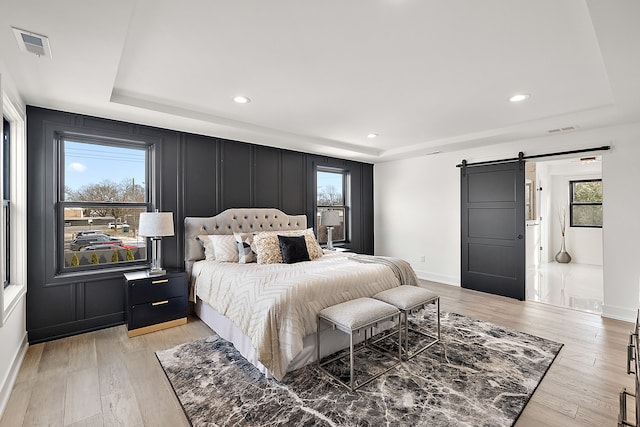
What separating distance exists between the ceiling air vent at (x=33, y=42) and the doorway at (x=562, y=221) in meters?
7.17

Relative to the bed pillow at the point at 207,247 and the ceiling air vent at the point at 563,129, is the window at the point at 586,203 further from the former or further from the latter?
the bed pillow at the point at 207,247

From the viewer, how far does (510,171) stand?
456 cm

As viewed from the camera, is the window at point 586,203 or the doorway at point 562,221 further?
the window at point 586,203

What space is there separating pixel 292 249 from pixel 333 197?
8.20 ft

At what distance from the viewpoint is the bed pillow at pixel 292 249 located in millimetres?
3618

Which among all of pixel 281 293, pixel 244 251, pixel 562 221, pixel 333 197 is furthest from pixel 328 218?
pixel 562 221

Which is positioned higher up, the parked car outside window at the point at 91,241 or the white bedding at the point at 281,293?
the parked car outside window at the point at 91,241

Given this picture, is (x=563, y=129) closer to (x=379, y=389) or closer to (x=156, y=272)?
(x=379, y=389)

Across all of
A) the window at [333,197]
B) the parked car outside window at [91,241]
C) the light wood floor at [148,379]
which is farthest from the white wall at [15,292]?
the window at [333,197]

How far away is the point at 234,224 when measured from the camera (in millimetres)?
4336

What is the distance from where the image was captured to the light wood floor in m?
1.96

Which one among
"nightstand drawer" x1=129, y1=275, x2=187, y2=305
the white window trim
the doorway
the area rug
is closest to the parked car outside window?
the white window trim

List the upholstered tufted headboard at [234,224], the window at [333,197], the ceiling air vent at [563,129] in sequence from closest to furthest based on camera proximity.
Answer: the ceiling air vent at [563,129], the upholstered tufted headboard at [234,224], the window at [333,197]

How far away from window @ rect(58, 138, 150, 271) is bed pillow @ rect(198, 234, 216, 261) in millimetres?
709
